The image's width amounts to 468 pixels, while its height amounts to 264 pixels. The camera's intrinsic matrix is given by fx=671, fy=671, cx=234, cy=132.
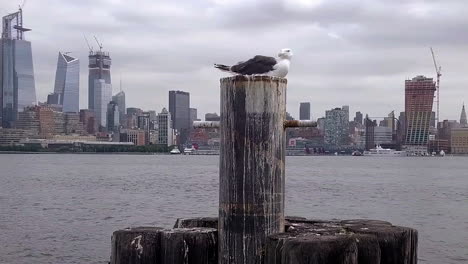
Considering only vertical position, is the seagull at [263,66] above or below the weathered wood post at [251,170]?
above

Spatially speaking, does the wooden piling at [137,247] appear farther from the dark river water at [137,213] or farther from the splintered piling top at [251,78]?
the dark river water at [137,213]

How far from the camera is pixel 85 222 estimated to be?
3984cm

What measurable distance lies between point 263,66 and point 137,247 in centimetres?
329

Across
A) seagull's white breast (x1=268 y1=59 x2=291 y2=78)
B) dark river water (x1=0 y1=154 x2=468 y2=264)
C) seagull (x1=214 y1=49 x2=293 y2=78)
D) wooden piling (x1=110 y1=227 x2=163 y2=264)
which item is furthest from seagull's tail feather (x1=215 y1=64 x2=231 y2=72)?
dark river water (x1=0 y1=154 x2=468 y2=264)

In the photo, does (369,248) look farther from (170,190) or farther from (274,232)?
(170,190)

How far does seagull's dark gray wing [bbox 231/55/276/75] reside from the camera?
10.1m

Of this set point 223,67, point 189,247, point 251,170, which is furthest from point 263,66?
point 189,247

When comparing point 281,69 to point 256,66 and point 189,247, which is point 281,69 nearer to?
point 256,66

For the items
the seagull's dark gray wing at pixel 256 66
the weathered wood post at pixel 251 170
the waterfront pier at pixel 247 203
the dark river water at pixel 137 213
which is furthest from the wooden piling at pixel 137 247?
the dark river water at pixel 137 213

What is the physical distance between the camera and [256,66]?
401 inches

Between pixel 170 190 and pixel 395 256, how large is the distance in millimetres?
56922

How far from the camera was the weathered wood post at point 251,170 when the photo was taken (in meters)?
9.46

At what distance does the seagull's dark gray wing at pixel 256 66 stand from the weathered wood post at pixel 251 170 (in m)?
0.54

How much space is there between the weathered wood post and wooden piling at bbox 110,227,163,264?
3.14ft
